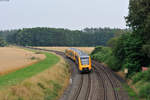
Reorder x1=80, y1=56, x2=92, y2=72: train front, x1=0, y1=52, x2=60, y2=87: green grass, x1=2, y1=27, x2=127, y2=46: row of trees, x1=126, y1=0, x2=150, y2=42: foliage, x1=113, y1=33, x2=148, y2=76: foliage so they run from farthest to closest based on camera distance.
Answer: x1=2, y1=27, x2=127, y2=46: row of trees → x1=80, y1=56, x2=92, y2=72: train front → x1=113, y1=33, x2=148, y2=76: foliage → x1=126, y1=0, x2=150, y2=42: foliage → x1=0, y1=52, x2=60, y2=87: green grass

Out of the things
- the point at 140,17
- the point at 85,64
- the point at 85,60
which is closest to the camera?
the point at 140,17

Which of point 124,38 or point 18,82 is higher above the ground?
point 124,38

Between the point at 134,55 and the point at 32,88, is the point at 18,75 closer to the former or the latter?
the point at 32,88

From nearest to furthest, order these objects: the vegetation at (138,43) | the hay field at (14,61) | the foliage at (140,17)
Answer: the vegetation at (138,43)
the foliage at (140,17)
the hay field at (14,61)

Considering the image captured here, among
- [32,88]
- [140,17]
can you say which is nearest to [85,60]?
[140,17]

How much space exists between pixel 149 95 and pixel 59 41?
126 metres

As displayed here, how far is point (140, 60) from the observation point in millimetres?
28484

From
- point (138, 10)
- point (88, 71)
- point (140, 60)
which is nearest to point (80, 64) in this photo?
point (88, 71)

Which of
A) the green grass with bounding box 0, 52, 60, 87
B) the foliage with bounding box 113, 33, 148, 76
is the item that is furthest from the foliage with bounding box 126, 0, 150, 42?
the green grass with bounding box 0, 52, 60, 87

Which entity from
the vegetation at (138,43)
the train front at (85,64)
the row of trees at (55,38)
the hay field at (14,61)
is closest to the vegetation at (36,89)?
the train front at (85,64)

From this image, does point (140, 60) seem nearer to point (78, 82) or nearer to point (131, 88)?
Result: point (131, 88)

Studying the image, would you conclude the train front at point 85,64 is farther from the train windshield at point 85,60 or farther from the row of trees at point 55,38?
the row of trees at point 55,38

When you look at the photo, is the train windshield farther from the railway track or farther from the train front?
the railway track

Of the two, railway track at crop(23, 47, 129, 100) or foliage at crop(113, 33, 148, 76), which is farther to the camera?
foliage at crop(113, 33, 148, 76)
